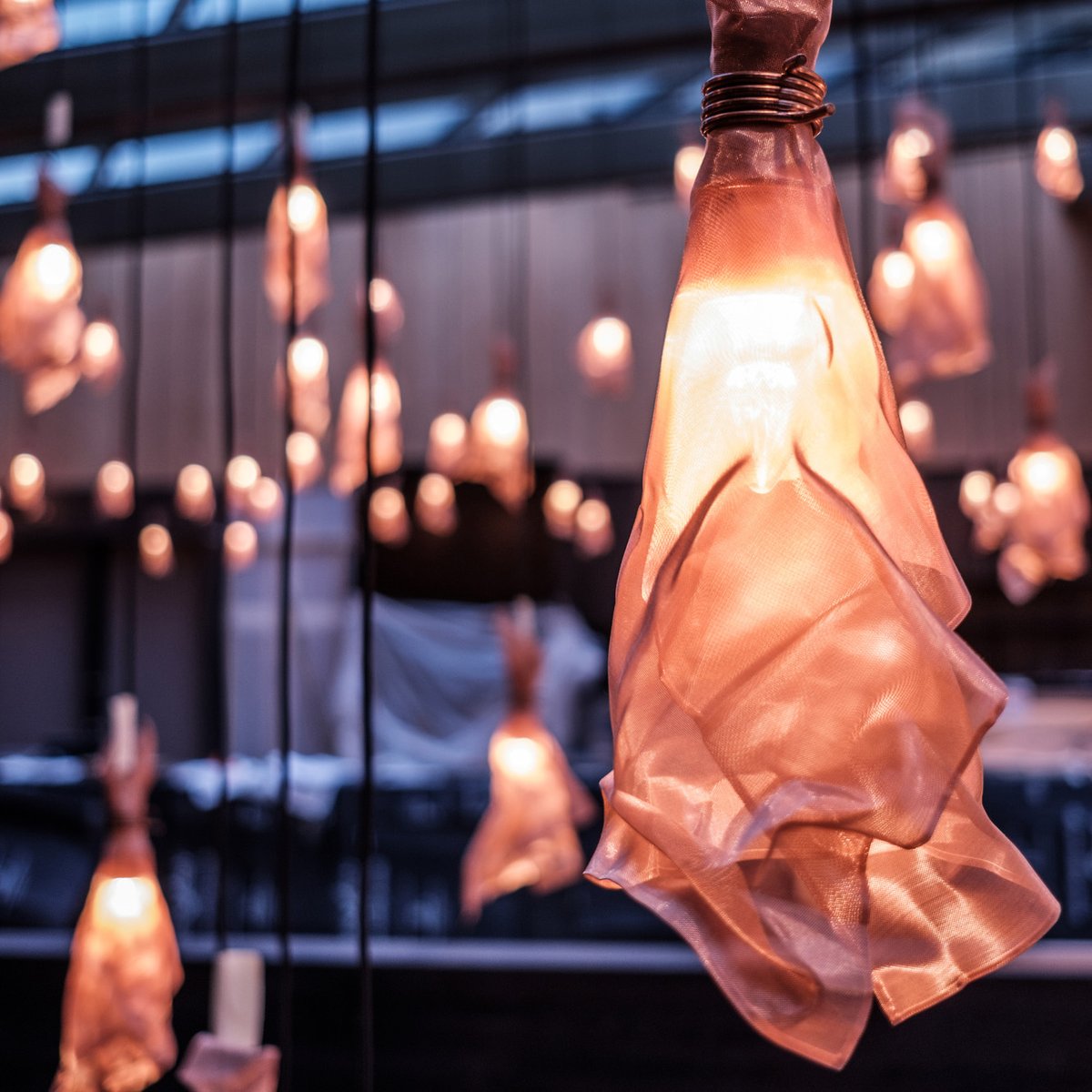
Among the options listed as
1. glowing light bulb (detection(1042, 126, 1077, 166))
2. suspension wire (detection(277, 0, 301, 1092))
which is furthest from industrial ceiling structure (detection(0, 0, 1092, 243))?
suspension wire (detection(277, 0, 301, 1092))

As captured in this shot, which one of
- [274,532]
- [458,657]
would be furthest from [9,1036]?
[274,532]

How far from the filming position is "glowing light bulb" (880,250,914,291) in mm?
2781

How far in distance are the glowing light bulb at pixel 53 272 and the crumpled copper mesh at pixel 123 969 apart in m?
0.85

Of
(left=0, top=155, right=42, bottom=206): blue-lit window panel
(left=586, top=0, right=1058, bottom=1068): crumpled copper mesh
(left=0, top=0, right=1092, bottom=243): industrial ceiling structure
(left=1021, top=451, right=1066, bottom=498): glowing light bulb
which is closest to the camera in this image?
(left=586, top=0, right=1058, bottom=1068): crumpled copper mesh

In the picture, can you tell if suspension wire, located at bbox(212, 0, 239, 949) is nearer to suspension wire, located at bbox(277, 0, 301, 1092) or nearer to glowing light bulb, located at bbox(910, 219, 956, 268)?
suspension wire, located at bbox(277, 0, 301, 1092)

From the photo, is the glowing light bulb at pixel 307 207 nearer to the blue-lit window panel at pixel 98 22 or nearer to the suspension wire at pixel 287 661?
the suspension wire at pixel 287 661

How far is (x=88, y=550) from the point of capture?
12.2 meters

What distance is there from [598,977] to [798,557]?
2.68 meters

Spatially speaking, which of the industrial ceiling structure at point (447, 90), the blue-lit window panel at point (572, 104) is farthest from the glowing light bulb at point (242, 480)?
the blue-lit window panel at point (572, 104)

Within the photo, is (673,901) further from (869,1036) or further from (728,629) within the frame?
(869,1036)

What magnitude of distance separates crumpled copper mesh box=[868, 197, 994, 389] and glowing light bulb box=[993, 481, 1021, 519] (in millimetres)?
942

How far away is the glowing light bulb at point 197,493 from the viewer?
34.0 feet

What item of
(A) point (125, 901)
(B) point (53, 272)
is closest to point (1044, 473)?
(B) point (53, 272)

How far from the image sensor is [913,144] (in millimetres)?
3031
